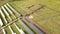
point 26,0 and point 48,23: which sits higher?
point 26,0

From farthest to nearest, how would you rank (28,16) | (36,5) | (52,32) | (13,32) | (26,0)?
(26,0)
(36,5)
(28,16)
(13,32)
(52,32)

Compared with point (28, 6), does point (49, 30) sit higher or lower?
lower

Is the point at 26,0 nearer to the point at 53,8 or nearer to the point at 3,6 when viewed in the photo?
the point at 3,6

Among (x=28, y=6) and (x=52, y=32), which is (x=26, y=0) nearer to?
(x=28, y=6)

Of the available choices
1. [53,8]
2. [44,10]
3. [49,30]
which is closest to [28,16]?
[44,10]

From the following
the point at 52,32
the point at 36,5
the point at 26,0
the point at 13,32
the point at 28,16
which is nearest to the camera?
the point at 52,32

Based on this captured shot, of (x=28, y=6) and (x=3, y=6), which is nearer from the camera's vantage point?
(x=28, y=6)

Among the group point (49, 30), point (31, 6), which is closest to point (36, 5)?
point (31, 6)

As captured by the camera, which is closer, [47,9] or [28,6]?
[47,9]

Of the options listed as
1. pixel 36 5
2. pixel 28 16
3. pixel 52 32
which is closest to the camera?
pixel 52 32
